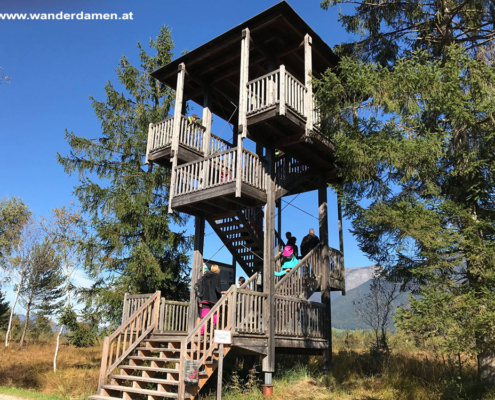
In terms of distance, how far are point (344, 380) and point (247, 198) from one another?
222 inches

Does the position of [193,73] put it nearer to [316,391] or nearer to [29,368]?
[316,391]

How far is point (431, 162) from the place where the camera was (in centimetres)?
775

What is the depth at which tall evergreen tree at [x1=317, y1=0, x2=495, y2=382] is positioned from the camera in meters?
6.95

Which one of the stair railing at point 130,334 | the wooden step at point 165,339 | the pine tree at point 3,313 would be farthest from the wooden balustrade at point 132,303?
the pine tree at point 3,313

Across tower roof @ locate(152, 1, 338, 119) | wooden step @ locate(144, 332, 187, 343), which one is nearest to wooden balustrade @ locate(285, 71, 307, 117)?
tower roof @ locate(152, 1, 338, 119)

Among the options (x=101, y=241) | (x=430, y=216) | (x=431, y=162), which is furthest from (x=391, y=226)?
(x=101, y=241)

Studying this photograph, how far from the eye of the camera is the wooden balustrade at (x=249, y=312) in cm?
966

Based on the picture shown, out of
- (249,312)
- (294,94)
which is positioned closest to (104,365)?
(249,312)

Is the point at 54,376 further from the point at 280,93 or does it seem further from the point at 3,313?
the point at 3,313

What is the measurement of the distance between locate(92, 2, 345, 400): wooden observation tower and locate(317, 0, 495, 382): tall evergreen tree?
2.28m

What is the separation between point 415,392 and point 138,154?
13.5 meters

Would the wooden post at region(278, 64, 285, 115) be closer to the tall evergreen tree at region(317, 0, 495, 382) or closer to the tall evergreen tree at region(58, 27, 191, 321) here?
Result: the tall evergreen tree at region(317, 0, 495, 382)

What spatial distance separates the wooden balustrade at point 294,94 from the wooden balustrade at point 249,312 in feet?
16.0

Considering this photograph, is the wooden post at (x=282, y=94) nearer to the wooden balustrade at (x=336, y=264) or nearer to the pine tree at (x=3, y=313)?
the wooden balustrade at (x=336, y=264)
